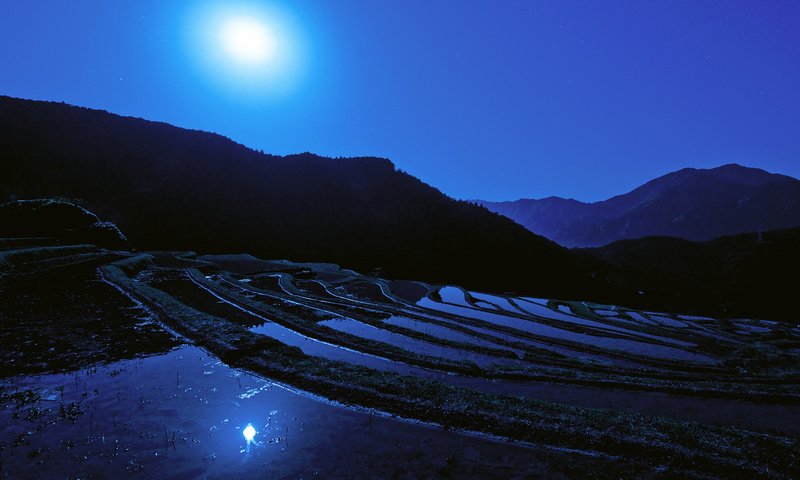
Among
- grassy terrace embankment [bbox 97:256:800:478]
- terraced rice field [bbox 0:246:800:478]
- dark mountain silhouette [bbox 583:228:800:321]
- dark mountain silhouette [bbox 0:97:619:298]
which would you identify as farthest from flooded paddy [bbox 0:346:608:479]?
dark mountain silhouette [bbox 583:228:800:321]

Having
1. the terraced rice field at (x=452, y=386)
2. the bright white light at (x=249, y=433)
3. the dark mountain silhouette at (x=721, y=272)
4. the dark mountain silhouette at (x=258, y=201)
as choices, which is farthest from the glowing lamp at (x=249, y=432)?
the dark mountain silhouette at (x=721, y=272)

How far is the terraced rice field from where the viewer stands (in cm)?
921

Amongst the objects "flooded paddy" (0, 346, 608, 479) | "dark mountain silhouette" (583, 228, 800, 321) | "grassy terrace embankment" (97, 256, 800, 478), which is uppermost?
"dark mountain silhouette" (583, 228, 800, 321)

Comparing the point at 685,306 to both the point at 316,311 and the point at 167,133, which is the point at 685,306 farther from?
the point at 167,133

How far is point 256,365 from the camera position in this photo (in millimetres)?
14820

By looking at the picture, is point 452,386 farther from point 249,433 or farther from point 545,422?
point 249,433

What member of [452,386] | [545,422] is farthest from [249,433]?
[545,422]

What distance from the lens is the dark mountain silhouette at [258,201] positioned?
8244 centimetres

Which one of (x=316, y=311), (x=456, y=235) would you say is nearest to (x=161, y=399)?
(x=316, y=311)

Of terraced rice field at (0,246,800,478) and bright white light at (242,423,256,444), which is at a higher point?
terraced rice field at (0,246,800,478)

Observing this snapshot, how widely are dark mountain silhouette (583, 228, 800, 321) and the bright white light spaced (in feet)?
209

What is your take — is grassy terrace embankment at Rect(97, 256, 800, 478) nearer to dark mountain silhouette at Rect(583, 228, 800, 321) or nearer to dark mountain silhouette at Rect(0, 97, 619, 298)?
dark mountain silhouette at Rect(0, 97, 619, 298)

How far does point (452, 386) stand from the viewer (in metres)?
13.8

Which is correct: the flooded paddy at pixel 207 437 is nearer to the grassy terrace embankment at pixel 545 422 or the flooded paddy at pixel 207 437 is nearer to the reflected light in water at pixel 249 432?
the reflected light in water at pixel 249 432
